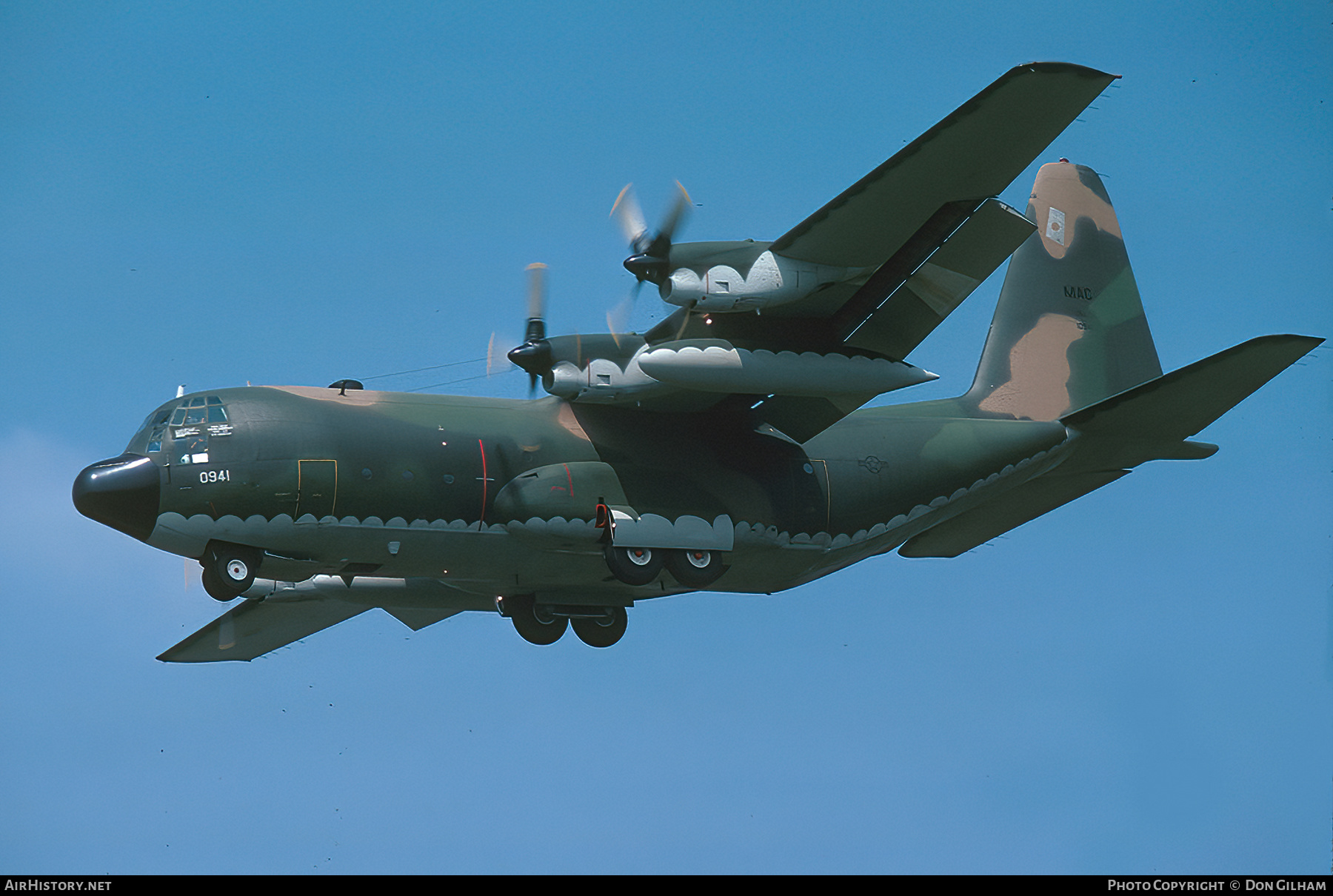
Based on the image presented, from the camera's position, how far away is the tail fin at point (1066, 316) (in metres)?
21.2

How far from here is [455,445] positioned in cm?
1744

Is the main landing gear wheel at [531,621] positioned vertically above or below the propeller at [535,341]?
below

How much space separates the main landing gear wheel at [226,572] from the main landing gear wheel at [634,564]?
13.5 ft

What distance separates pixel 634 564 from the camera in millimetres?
17609

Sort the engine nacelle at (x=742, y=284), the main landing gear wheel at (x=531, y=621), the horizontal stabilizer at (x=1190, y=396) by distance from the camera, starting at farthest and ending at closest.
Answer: the main landing gear wheel at (x=531, y=621) → the horizontal stabilizer at (x=1190, y=396) → the engine nacelle at (x=742, y=284)

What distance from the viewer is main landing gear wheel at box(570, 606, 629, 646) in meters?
20.0

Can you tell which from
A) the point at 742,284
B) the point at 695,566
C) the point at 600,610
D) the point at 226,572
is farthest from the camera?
the point at 600,610

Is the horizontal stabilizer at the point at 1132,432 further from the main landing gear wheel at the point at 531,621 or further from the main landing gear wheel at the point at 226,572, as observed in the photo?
the main landing gear wheel at the point at 226,572

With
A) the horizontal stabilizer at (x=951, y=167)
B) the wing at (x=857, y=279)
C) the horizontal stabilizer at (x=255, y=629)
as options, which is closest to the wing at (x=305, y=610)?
the horizontal stabilizer at (x=255, y=629)

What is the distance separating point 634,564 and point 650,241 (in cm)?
385

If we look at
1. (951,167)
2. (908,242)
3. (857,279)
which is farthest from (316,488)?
(951,167)

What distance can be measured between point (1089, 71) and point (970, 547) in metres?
8.36

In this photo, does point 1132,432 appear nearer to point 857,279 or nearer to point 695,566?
point 857,279

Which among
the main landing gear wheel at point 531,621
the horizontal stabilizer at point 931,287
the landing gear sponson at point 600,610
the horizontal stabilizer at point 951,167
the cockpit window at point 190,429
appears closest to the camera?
the horizontal stabilizer at point 951,167
